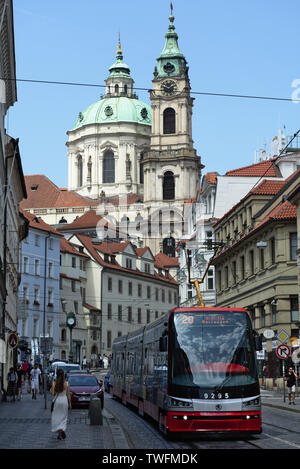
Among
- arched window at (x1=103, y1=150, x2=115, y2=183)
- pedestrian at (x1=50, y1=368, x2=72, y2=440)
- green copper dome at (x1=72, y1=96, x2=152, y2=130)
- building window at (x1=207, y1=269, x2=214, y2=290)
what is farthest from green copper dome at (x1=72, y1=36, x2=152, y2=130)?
pedestrian at (x1=50, y1=368, x2=72, y2=440)

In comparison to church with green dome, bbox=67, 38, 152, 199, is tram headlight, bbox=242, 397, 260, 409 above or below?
below

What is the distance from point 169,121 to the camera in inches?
5689

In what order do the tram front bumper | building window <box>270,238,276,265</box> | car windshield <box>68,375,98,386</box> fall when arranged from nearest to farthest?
the tram front bumper → car windshield <box>68,375,98,386</box> → building window <box>270,238,276,265</box>

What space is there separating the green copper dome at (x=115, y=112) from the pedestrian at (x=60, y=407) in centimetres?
14493

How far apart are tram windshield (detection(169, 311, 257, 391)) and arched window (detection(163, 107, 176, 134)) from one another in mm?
124340

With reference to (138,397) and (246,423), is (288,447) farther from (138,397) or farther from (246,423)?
(138,397)

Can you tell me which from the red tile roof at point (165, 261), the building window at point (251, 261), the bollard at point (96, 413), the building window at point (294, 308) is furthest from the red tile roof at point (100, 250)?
the bollard at point (96, 413)

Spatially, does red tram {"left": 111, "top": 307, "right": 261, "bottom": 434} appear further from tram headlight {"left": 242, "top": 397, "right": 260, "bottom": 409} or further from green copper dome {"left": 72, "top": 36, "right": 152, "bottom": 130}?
green copper dome {"left": 72, "top": 36, "right": 152, "bottom": 130}

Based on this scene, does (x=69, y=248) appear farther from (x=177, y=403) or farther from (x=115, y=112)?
(x=177, y=403)

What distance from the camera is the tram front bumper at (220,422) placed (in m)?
19.4

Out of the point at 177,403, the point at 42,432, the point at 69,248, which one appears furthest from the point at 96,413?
the point at 69,248

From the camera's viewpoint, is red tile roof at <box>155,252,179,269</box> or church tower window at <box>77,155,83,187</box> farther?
church tower window at <box>77,155,83,187</box>

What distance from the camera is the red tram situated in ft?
63.9

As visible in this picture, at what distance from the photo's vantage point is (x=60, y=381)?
1953 cm
